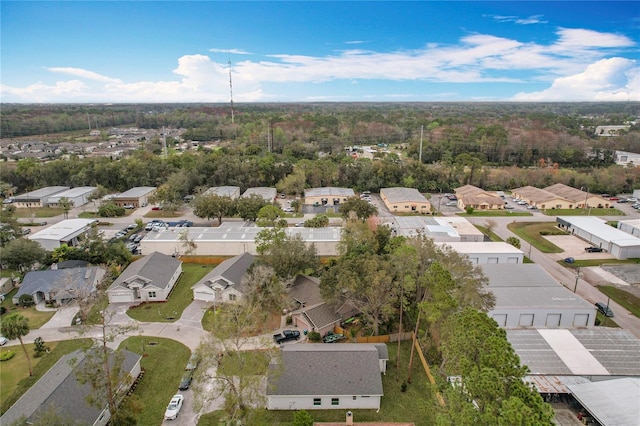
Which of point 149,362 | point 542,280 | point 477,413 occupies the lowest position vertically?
point 149,362

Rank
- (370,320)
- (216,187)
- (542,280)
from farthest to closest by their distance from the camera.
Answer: (216,187) < (542,280) < (370,320)

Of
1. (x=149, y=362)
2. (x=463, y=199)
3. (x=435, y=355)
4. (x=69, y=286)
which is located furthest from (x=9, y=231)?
(x=463, y=199)

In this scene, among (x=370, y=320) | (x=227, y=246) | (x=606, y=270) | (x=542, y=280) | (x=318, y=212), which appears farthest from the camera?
(x=318, y=212)

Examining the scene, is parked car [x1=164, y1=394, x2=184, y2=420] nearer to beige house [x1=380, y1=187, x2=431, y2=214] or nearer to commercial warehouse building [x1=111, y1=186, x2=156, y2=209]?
beige house [x1=380, y1=187, x2=431, y2=214]

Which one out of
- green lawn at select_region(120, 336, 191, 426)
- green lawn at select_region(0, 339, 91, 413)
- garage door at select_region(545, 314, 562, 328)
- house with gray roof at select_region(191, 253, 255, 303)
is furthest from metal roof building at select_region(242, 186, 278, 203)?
garage door at select_region(545, 314, 562, 328)

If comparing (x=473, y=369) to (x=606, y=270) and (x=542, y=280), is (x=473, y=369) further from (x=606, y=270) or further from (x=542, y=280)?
(x=606, y=270)

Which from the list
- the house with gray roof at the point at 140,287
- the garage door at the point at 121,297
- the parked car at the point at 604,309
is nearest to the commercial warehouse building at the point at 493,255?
the parked car at the point at 604,309

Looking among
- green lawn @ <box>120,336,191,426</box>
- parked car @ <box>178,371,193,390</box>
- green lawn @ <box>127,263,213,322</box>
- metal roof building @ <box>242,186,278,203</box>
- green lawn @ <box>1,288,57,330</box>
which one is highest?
metal roof building @ <box>242,186,278,203</box>

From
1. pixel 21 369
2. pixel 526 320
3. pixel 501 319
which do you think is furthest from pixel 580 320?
pixel 21 369

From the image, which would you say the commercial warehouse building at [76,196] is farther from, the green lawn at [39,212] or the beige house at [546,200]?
the beige house at [546,200]
